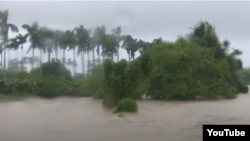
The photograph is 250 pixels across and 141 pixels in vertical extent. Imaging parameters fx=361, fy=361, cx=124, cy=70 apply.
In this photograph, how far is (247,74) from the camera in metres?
46.3

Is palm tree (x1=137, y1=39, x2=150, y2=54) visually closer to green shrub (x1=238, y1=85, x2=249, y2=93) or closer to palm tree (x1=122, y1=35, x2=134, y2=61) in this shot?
palm tree (x1=122, y1=35, x2=134, y2=61)

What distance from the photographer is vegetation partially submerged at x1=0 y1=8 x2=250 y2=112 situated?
86.5 feet

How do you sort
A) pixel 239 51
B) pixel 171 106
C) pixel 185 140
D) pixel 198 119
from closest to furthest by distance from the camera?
pixel 185 140 < pixel 198 119 < pixel 171 106 < pixel 239 51

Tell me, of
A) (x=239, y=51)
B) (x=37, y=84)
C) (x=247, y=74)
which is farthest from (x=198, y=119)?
(x=247, y=74)

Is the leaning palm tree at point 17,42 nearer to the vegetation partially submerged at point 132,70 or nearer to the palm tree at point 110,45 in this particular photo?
the vegetation partially submerged at point 132,70

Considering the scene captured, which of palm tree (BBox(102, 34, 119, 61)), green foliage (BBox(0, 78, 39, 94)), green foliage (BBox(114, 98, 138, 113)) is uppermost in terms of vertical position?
palm tree (BBox(102, 34, 119, 61))

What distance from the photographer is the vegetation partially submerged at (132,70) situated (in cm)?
2638

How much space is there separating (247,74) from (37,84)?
29.8 m

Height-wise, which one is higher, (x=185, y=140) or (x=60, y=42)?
(x=60, y=42)

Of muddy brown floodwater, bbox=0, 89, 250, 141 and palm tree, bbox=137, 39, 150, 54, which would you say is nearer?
muddy brown floodwater, bbox=0, 89, 250, 141

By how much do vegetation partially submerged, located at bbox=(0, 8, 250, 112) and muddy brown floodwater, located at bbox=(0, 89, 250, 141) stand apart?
1.42 meters

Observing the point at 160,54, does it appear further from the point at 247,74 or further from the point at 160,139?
the point at 160,139

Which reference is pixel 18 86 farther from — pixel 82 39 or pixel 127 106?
pixel 127 106

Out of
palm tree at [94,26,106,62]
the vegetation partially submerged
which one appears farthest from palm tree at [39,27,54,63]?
palm tree at [94,26,106,62]
